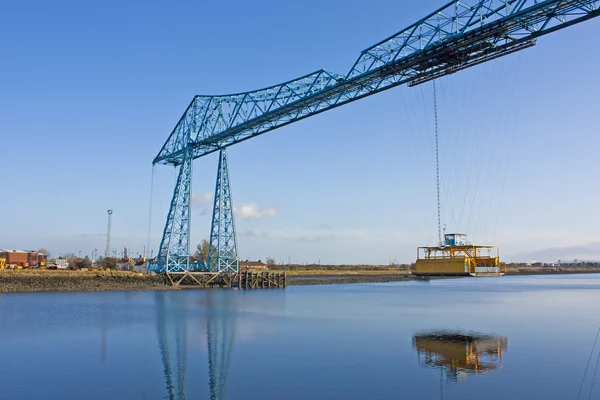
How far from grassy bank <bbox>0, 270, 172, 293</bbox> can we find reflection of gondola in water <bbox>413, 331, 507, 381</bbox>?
33202mm

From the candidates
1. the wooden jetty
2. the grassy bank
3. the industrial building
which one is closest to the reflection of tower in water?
the grassy bank

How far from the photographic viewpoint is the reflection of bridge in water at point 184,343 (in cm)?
1413

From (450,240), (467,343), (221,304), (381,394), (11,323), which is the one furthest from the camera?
(221,304)

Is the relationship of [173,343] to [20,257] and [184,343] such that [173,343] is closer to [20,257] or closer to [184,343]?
[184,343]

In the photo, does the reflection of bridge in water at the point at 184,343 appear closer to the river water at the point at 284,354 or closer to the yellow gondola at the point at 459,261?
the river water at the point at 284,354

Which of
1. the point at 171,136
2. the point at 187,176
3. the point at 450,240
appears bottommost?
the point at 450,240

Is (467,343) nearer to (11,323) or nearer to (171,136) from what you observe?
(11,323)

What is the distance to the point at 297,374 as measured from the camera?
15430 millimetres

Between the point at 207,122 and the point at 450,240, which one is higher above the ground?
the point at 207,122

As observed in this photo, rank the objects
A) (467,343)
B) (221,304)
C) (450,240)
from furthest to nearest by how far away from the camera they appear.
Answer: (221,304) < (467,343) < (450,240)

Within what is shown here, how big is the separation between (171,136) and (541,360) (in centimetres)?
4164

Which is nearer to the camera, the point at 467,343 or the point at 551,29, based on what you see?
the point at 551,29

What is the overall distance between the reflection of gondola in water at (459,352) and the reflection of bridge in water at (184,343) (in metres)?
6.66

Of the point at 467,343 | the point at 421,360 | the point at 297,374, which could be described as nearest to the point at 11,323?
the point at 297,374
